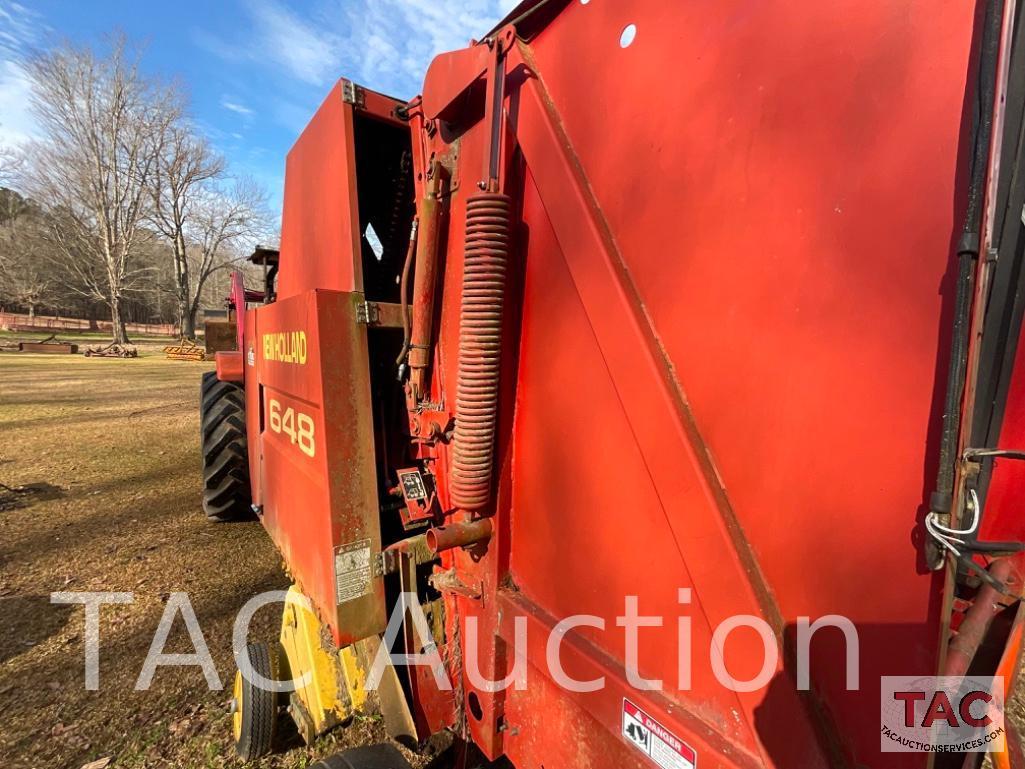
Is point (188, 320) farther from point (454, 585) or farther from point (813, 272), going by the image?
point (813, 272)

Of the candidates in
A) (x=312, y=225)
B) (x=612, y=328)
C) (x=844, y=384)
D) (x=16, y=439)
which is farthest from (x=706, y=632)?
(x=16, y=439)

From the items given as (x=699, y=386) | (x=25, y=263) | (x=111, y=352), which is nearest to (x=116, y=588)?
(x=699, y=386)

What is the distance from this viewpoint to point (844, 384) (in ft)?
2.84

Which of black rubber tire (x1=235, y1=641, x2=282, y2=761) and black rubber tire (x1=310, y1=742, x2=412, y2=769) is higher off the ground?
black rubber tire (x1=310, y1=742, x2=412, y2=769)

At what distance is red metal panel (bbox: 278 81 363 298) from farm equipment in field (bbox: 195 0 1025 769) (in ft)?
0.16

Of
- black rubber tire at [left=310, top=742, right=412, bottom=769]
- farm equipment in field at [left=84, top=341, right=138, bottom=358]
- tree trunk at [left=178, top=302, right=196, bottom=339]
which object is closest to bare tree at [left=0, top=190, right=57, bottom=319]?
tree trunk at [left=178, top=302, right=196, bottom=339]

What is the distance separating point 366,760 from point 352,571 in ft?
1.91

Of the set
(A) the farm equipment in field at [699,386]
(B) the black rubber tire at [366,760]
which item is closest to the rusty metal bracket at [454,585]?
(A) the farm equipment in field at [699,386]

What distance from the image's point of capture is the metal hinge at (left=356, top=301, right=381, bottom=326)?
6.15 feet

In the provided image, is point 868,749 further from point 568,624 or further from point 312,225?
point 312,225

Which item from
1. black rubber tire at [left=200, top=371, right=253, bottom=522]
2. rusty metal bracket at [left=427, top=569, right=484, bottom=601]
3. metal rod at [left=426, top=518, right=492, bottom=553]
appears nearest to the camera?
metal rod at [left=426, top=518, right=492, bottom=553]

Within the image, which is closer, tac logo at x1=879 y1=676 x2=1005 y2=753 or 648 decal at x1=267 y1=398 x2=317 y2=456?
tac logo at x1=879 y1=676 x2=1005 y2=753

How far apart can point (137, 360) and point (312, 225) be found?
2566 centimetres

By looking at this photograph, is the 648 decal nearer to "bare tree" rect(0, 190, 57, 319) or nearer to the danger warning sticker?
the danger warning sticker
